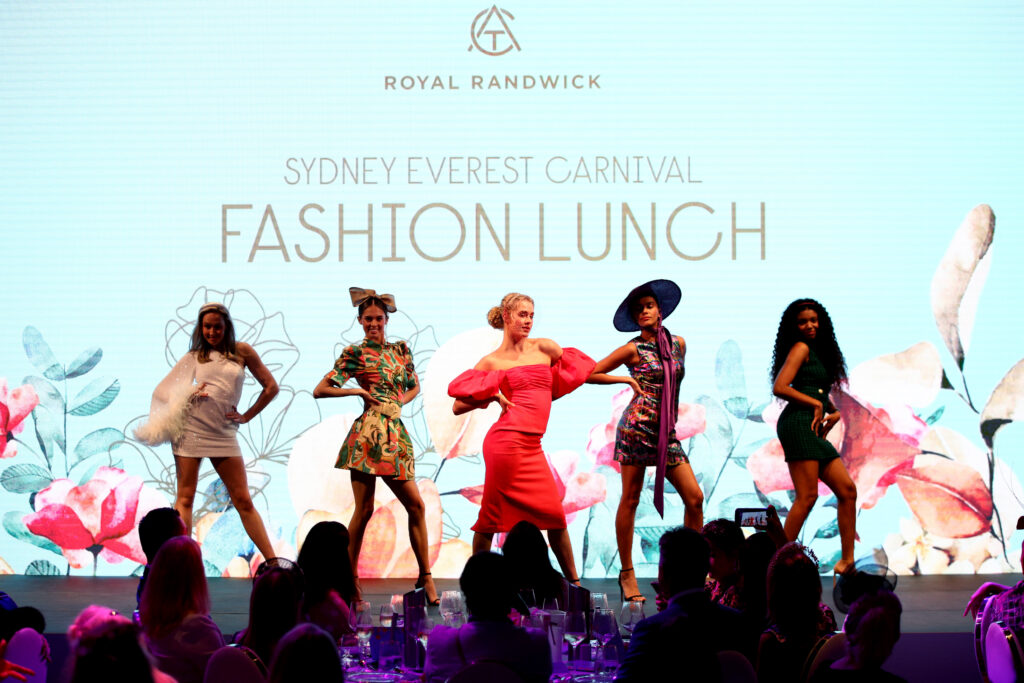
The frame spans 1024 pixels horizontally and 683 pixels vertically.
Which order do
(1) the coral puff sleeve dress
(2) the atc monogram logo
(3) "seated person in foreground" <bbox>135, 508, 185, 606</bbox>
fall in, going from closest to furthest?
(3) "seated person in foreground" <bbox>135, 508, 185, 606</bbox>
(1) the coral puff sleeve dress
(2) the atc monogram logo

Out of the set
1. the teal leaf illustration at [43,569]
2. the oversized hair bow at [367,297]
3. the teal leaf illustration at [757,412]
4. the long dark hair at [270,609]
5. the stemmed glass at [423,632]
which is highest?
the oversized hair bow at [367,297]

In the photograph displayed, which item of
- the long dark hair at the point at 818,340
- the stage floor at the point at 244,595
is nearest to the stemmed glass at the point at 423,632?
the stage floor at the point at 244,595

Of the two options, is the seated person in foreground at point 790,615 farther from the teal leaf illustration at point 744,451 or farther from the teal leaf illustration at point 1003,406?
the teal leaf illustration at point 1003,406

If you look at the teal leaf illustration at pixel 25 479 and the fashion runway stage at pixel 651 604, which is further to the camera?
the teal leaf illustration at pixel 25 479

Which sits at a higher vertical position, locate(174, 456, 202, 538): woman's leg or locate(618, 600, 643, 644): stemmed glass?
locate(174, 456, 202, 538): woman's leg

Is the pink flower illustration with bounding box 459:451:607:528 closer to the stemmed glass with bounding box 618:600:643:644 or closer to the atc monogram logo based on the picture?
the atc monogram logo

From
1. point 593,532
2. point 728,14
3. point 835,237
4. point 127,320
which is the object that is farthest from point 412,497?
point 728,14

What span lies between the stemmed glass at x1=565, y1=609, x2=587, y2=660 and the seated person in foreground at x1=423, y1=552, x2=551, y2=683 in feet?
1.43

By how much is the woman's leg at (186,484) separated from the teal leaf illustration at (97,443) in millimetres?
1095

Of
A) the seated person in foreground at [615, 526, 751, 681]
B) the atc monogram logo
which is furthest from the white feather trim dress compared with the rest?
the seated person in foreground at [615, 526, 751, 681]

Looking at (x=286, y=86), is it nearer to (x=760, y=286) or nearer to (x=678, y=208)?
(x=678, y=208)

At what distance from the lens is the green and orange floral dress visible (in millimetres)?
5660

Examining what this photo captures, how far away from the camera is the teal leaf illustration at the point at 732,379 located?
6949mm

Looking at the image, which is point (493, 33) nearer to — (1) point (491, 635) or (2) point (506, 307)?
(2) point (506, 307)
